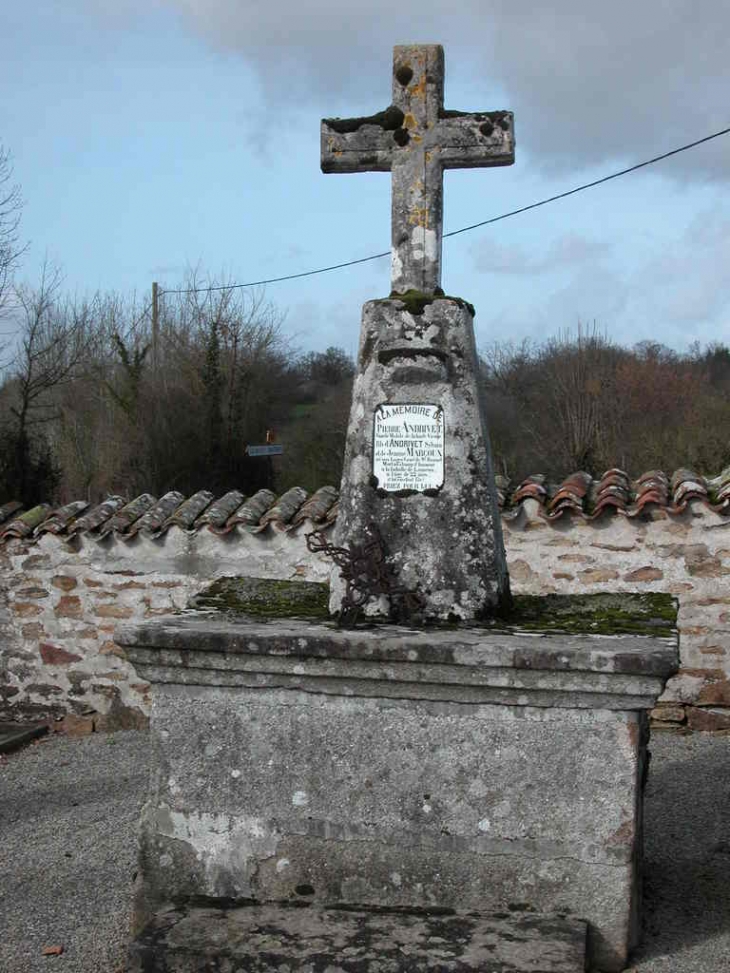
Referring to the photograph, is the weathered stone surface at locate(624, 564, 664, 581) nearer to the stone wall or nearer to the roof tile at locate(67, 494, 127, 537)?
the stone wall

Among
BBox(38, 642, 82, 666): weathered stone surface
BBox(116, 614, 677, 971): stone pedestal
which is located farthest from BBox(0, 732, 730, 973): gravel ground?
BBox(38, 642, 82, 666): weathered stone surface

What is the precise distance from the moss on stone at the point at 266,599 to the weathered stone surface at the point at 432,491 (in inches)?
8.3

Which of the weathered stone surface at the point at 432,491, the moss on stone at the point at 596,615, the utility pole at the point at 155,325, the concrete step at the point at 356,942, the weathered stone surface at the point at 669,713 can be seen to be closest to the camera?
the concrete step at the point at 356,942

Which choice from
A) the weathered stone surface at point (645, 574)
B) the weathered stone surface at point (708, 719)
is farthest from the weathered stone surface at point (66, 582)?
the weathered stone surface at point (708, 719)

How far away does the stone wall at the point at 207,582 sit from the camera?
7.82m

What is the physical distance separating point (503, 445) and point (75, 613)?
15.4 metres

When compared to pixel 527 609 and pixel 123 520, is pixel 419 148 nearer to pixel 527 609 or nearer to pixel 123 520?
pixel 527 609

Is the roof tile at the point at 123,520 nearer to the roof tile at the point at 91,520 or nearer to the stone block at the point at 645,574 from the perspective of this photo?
the roof tile at the point at 91,520

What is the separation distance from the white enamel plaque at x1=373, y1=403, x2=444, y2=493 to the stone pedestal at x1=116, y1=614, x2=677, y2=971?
2.02 ft

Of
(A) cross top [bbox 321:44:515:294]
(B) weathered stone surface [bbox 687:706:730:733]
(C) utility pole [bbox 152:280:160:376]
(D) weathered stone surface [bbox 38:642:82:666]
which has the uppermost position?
(C) utility pole [bbox 152:280:160:376]

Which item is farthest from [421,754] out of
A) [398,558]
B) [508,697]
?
[398,558]

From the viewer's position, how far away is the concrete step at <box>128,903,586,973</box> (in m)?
3.32

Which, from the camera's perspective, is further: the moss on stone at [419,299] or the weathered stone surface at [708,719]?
the weathered stone surface at [708,719]

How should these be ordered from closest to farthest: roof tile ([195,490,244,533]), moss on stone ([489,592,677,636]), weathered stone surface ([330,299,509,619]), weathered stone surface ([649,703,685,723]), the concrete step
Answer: the concrete step, moss on stone ([489,592,677,636]), weathered stone surface ([330,299,509,619]), weathered stone surface ([649,703,685,723]), roof tile ([195,490,244,533])
